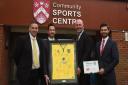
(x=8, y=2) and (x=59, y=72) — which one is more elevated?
(x=8, y=2)

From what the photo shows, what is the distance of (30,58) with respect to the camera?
7.65 m

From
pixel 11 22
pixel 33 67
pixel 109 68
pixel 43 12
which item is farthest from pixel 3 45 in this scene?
pixel 109 68

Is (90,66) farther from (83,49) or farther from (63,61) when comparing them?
(63,61)

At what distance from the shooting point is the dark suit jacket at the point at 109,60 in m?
7.79

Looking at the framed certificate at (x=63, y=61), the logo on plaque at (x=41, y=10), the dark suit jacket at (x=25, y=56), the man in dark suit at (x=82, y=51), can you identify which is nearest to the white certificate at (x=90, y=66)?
the man in dark suit at (x=82, y=51)

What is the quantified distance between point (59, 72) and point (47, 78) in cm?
25

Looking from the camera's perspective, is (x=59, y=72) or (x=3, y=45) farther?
(x=3, y=45)

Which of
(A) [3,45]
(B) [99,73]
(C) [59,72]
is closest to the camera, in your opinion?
(C) [59,72]

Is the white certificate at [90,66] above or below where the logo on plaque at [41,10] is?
below

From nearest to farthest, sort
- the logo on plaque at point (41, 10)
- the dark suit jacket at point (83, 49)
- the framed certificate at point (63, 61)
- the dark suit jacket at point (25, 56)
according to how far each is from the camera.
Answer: the framed certificate at point (63, 61) → the dark suit jacket at point (25, 56) → the dark suit jacket at point (83, 49) → the logo on plaque at point (41, 10)

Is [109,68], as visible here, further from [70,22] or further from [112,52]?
[70,22]

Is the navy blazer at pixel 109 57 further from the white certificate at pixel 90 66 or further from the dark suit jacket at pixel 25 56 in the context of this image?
the dark suit jacket at pixel 25 56

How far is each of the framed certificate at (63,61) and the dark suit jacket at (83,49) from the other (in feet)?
1.05

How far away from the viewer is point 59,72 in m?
7.32
